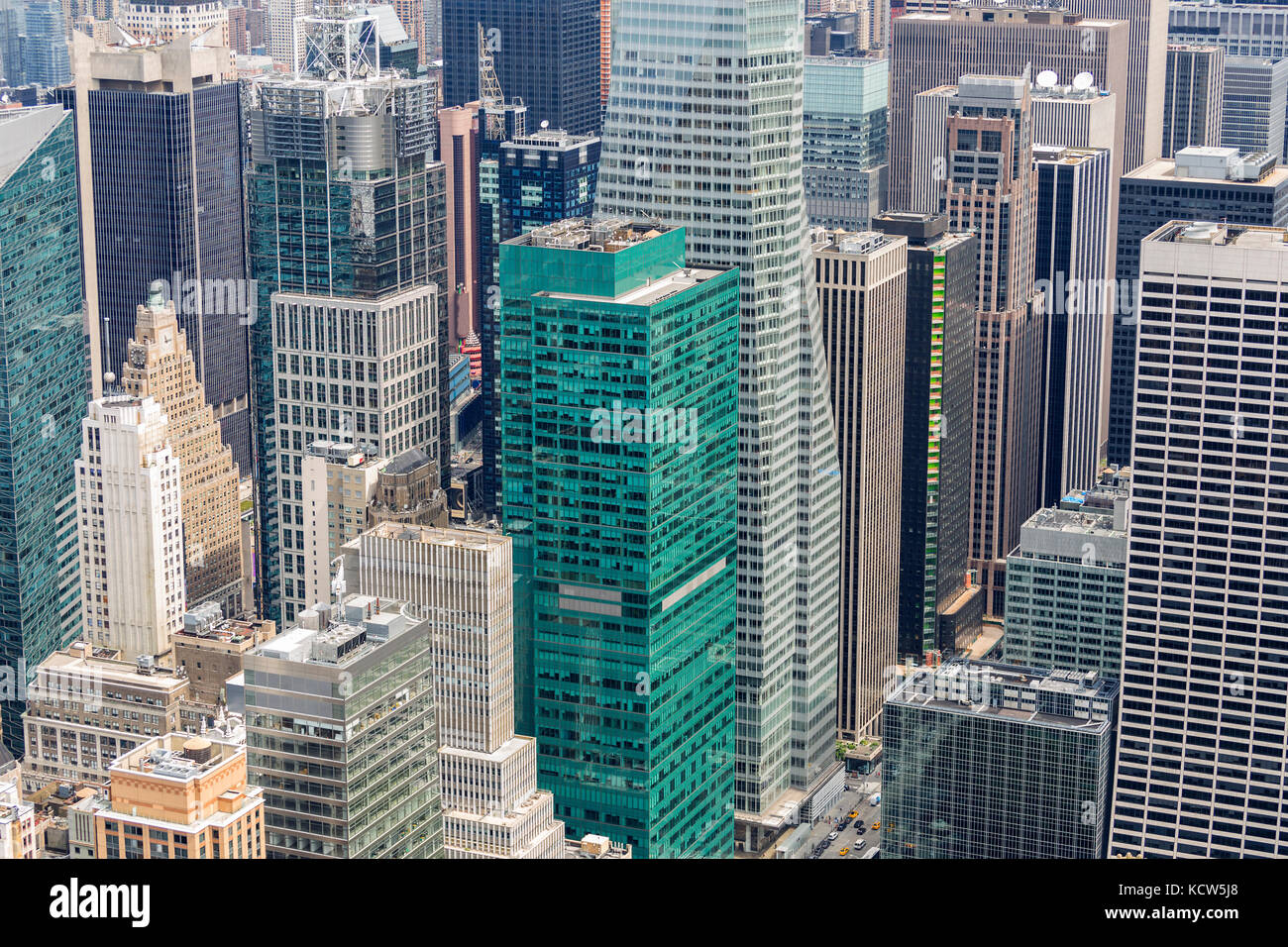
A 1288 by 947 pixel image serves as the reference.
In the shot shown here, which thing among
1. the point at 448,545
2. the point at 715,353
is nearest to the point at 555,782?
the point at 448,545

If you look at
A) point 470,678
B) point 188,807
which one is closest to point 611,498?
point 470,678

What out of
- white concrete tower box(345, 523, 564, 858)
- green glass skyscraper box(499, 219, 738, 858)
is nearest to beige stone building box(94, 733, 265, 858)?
white concrete tower box(345, 523, 564, 858)

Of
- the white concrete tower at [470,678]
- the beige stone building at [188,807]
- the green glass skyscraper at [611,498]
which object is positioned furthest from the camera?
the green glass skyscraper at [611,498]

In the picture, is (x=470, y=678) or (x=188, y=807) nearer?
(x=188, y=807)

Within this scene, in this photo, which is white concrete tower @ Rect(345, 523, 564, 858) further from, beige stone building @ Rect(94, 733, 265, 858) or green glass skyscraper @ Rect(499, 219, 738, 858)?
beige stone building @ Rect(94, 733, 265, 858)

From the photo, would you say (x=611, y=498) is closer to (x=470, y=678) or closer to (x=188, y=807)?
(x=470, y=678)

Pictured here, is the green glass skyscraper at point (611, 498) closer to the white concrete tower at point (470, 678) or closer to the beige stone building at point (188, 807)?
the white concrete tower at point (470, 678)

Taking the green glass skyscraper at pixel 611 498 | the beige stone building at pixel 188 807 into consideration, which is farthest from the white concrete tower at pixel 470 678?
the beige stone building at pixel 188 807
